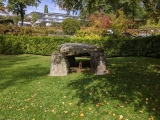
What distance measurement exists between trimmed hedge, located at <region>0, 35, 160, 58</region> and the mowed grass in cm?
763

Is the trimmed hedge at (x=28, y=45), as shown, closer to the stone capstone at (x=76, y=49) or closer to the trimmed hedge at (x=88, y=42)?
the trimmed hedge at (x=88, y=42)

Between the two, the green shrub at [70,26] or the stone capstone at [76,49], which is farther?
the green shrub at [70,26]

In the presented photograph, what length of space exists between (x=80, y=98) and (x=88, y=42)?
38.3 feet

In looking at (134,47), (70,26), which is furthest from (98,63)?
(70,26)

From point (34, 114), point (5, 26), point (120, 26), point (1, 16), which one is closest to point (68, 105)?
point (34, 114)

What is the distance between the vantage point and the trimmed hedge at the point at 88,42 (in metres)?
15.8

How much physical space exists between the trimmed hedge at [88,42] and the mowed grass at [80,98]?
763 cm

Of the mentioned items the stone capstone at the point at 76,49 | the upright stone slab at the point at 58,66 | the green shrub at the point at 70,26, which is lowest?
the upright stone slab at the point at 58,66

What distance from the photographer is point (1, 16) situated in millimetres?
37344

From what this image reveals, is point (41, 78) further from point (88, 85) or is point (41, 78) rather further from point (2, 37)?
point (2, 37)

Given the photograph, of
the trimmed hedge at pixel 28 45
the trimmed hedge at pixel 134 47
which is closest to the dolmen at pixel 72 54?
the trimmed hedge at pixel 134 47

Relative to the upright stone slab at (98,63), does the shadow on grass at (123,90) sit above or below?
below

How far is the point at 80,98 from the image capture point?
6.05m

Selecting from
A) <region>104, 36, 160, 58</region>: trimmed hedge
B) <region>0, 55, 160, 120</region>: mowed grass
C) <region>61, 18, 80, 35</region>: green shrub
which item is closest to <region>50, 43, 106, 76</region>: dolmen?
<region>0, 55, 160, 120</region>: mowed grass
